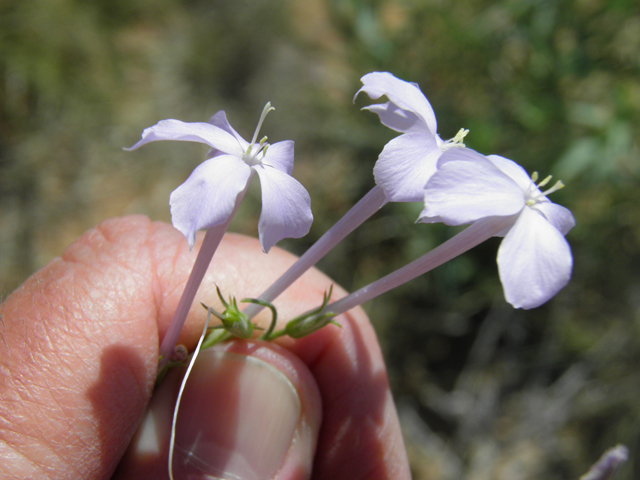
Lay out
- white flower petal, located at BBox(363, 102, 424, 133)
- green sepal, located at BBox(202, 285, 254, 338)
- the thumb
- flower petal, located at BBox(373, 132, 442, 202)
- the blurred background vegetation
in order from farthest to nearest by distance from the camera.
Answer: the blurred background vegetation < the thumb < green sepal, located at BBox(202, 285, 254, 338) < white flower petal, located at BBox(363, 102, 424, 133) < flower petal, located at BBox(373, 132, 442, 202)

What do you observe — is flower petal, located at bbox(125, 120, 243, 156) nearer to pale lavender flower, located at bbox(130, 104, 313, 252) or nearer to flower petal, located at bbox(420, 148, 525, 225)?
pale lavender flower, located at bbox(130, 104, 313, 252)

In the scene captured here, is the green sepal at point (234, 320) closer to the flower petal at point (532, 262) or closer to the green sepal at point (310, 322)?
the green sepal at point (310, 322)

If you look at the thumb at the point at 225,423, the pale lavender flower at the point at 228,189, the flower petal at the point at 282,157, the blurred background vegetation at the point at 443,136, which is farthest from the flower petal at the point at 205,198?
the blurred background vegetation at the point at 443,136

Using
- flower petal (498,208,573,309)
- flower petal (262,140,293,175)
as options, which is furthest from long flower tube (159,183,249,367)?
flower petal (498,208,573,309)

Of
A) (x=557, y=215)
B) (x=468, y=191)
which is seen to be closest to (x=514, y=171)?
(x=557, y=215)

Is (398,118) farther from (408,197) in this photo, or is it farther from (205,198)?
(205,198)

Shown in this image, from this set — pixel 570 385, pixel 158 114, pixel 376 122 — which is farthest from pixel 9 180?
pixel 570 385

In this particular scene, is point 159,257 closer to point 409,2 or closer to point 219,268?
point 219,268
